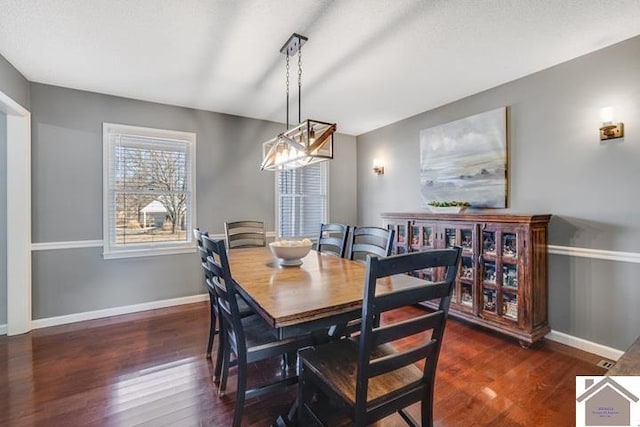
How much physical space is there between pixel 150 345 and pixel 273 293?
6.09ft

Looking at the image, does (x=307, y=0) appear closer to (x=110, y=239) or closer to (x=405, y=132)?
(x=405, y=132)

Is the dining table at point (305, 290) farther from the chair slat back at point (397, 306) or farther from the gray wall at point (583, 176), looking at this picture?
the gray wall at point (583, 176)

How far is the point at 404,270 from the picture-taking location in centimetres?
107

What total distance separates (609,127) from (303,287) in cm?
272

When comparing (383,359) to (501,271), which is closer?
(383,359)

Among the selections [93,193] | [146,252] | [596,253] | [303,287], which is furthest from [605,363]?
[93,193]

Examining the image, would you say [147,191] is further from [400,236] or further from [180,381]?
[400,236]

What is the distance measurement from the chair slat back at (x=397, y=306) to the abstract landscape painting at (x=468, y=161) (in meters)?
2.27

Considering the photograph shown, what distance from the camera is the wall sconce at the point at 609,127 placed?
225cm

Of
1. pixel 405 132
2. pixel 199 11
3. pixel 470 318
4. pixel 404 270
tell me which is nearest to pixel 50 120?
pixel 199 11

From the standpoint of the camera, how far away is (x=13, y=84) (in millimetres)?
2592

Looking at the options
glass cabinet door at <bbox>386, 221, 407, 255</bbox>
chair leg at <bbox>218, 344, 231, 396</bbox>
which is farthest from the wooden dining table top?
glass cabinet door at <bbox>386, 221, 407, 255</bbox>

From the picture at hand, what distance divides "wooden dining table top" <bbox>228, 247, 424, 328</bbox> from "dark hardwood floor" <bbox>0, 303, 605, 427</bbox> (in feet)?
2.63

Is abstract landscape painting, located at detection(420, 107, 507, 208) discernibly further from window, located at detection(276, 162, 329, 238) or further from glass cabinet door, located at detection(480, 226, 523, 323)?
window, located at detection(276, 162, 329, 238)
